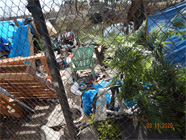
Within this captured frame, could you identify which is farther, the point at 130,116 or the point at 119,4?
the point at 130,116

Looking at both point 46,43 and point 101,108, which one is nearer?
point 46,43

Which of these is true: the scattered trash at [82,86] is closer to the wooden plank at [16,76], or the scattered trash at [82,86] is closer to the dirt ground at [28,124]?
the dirt ground at [28,124]

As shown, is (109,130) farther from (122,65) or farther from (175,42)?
(175,42)

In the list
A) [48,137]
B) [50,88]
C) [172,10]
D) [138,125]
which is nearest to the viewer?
[138,125]

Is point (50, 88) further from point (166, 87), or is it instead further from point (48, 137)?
point (166, 87)

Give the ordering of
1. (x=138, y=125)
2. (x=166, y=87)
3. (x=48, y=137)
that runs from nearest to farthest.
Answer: (x=166, y=87) → (x=138, y=125) → (x=48, y=137)

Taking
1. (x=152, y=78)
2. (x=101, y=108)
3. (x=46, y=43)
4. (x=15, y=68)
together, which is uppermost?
(x=46, y=43)

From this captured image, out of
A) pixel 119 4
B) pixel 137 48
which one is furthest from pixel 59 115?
pixel 119 4

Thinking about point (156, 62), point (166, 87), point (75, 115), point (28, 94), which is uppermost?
point (156, 62)

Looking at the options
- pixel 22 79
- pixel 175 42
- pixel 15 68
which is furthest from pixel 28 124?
pixel 175 42

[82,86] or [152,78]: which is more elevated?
[152,78]

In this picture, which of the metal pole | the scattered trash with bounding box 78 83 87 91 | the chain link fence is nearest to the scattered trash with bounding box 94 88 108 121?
the chain link fence

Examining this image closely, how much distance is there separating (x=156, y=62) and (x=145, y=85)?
1.04 feet

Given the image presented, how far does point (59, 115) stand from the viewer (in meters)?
2.56
